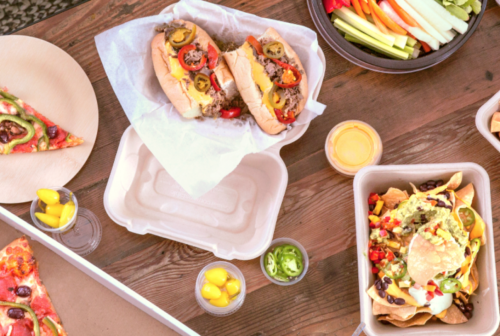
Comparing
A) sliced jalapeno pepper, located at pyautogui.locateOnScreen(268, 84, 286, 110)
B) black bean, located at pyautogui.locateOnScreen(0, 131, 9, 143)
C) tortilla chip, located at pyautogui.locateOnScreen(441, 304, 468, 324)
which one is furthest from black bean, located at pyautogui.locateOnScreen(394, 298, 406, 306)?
black bean, located at pyautogui.locateOnScreen(0, 131, 9, 143)

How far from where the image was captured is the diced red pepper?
2.15m

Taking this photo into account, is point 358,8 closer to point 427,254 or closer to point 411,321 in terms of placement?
point 427,254

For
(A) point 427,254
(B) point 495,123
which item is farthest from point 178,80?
(B) point 495,123

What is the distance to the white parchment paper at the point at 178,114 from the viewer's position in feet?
7.10

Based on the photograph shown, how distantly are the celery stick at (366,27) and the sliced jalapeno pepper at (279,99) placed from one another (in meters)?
0.56

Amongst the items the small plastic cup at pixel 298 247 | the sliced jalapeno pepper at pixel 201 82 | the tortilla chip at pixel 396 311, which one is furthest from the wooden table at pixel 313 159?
the sliced jalapeno pepper at pixel 201 82

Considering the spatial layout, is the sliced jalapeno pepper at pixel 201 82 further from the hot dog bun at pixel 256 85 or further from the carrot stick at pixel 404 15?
the carrot stick at pixel 404 15

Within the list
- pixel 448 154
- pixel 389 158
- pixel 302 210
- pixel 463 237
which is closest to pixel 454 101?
pixel 448 154

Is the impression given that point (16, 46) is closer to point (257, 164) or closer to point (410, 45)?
point (257, 164)

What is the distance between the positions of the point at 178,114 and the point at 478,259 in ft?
5.51

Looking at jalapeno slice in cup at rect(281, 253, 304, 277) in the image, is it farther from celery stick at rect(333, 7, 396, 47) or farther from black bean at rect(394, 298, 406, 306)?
celery stick at rect(333, 7, 396, 47)

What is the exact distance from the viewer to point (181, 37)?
214cm

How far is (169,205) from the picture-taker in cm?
239

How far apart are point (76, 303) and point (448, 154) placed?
217cm
